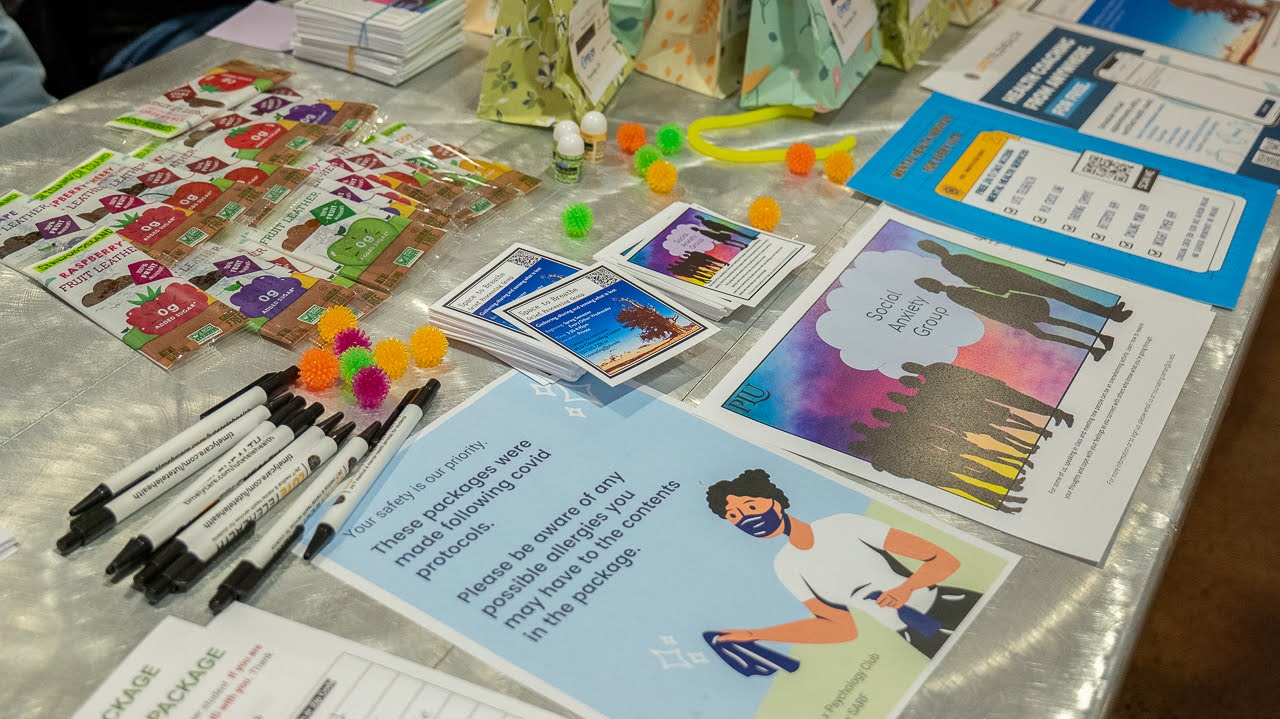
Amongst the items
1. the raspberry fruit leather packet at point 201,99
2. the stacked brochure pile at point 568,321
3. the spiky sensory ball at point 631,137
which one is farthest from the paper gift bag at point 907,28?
the raspberry fruit leather packet at point 201,99

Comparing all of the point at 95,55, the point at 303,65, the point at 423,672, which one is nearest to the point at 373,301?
the point at 423,672

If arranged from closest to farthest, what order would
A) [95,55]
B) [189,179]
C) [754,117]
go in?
[189,179]
[754,117]
[95,55]

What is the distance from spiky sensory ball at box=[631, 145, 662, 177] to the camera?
1.17 m

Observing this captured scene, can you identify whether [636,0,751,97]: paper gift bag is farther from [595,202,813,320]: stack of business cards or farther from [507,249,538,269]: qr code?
[507,249,538,269]: qr code

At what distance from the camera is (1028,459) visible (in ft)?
2.81

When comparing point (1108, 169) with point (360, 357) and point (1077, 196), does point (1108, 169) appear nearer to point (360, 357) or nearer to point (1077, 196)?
point (1077, 196)

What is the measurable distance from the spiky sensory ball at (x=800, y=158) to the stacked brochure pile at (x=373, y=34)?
1.56 ft

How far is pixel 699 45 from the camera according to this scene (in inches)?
52.3

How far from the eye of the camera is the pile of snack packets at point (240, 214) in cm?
93

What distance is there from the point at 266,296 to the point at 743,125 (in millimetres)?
619

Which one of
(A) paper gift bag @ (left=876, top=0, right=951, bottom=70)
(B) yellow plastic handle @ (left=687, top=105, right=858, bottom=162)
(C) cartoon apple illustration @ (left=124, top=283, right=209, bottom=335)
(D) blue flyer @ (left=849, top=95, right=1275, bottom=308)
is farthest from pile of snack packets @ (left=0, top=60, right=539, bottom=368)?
(A) paper gift bag @ (left=876, top=0, right=951, bottom=70)

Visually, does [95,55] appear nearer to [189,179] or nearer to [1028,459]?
[189,179]

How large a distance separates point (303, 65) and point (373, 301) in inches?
20.1

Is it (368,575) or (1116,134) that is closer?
(368,575)
